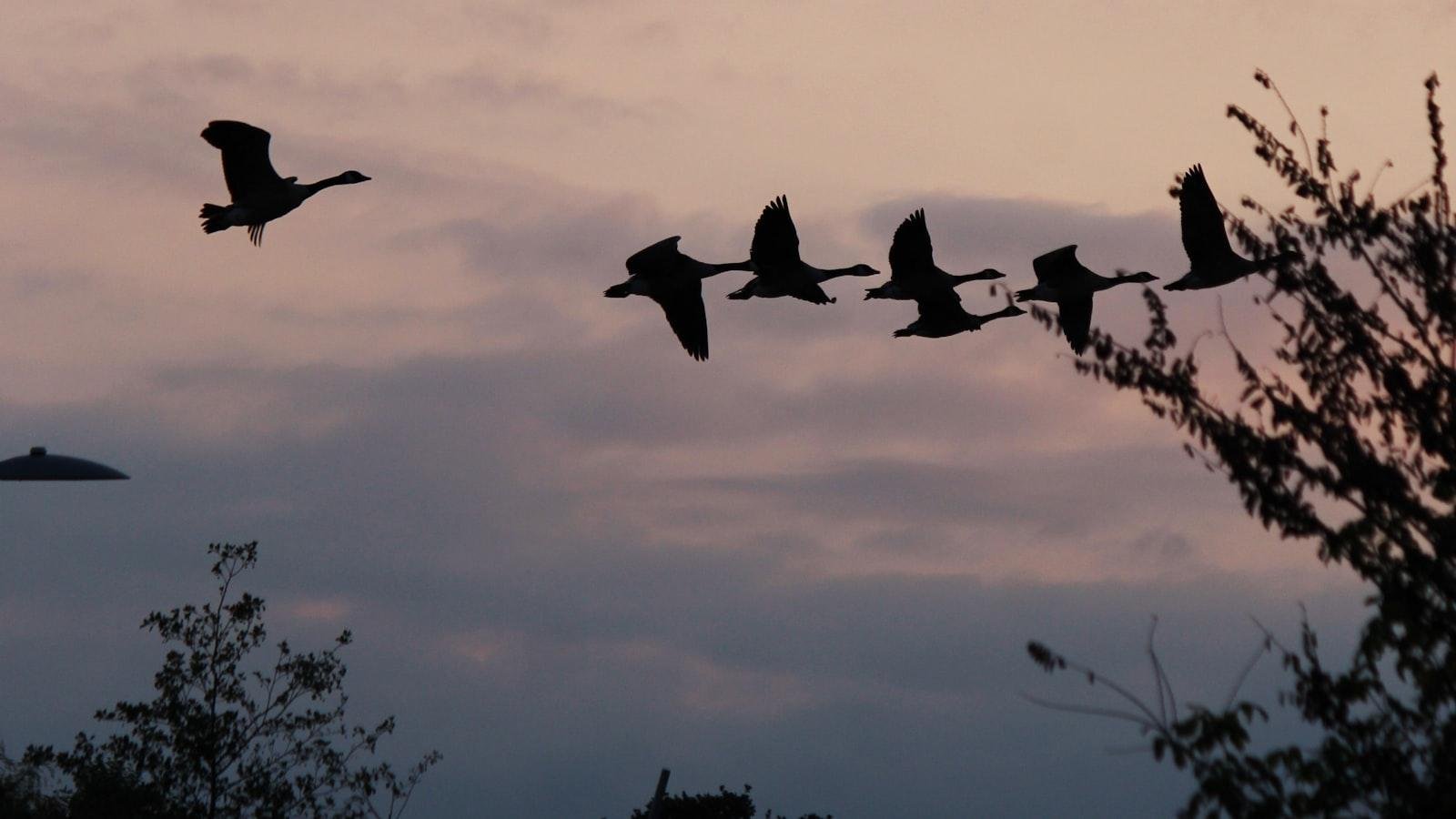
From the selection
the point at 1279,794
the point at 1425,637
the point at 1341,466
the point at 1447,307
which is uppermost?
the point at 1447,307

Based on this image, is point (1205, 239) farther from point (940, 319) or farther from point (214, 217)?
point (214, 217)

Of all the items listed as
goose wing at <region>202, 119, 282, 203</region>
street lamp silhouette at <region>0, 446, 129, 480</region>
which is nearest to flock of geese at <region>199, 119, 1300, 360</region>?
goose wing at <region>202, 119, 282, 203</region>

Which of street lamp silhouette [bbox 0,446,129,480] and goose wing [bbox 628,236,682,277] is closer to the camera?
goose wing [bbox 628,236,682,277]

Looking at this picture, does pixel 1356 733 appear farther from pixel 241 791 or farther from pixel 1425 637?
pixel 241 791

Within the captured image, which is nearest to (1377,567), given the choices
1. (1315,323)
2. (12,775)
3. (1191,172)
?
(1315,323)

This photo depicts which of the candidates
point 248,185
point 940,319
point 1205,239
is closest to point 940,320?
point 940,319

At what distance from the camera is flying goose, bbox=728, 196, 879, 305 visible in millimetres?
15289

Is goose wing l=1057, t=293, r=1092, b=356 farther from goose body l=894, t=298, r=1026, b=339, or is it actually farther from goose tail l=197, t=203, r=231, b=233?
goose tail l=197, t=203, r=231, b=233

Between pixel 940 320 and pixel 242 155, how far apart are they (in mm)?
6930

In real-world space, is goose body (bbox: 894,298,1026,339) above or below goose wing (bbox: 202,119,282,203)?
above

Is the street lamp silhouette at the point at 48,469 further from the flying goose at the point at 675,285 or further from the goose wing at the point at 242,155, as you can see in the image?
the flying goose at the point at 675,285

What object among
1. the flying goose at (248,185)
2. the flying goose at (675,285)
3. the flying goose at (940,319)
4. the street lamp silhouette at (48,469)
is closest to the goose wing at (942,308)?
the flying goose at (940,319)

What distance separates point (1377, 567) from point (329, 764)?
18213 mm

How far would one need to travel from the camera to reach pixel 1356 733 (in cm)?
700
